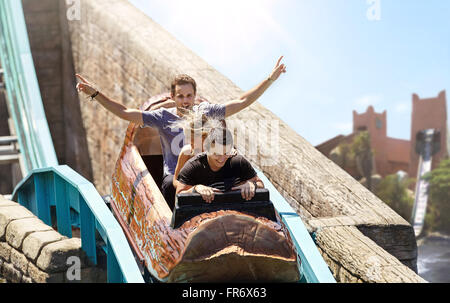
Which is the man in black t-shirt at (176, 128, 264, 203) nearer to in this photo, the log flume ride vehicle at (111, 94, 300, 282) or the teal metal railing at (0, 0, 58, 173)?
the log flume ride vehicle at (111, 94, 300, 282)

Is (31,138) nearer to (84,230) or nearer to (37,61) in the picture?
(37,61)

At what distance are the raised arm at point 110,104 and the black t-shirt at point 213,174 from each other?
494 millimetres

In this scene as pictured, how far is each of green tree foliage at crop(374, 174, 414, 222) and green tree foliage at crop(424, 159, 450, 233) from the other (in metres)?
1.52

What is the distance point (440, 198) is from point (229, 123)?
31850 mm

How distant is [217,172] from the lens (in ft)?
9.16

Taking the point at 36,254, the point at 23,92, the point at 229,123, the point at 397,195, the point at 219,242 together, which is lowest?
the point at 397,195

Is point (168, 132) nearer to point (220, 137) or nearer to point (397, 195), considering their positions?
point (220, 137)

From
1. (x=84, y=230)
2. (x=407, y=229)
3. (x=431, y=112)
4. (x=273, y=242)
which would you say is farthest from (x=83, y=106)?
(x=431, y=112)

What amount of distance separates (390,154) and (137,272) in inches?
1479

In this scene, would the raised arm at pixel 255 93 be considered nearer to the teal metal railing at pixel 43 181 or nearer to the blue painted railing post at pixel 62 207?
the teal metal railing at pixel 43 181

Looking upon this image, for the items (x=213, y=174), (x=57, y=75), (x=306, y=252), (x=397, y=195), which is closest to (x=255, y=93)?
(x=213, y=174)

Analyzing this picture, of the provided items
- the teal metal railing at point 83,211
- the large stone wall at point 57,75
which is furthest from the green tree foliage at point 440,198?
the teal metal railing at point 83,211

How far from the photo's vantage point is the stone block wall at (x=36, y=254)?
3732mm

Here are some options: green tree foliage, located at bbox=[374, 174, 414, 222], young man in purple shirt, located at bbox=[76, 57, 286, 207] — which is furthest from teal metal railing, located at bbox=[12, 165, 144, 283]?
green tree foliage, located at bbox=[374, 174, 414, 222]
